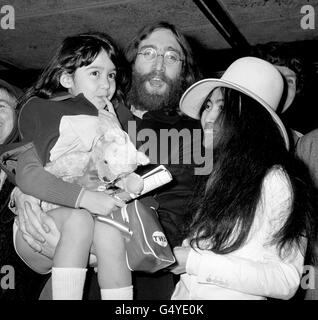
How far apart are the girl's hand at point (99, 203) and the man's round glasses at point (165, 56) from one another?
111cm

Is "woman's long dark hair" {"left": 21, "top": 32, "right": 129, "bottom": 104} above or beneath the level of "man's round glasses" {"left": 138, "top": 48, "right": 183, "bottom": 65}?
beneath

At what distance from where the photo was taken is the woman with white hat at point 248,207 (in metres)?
1.32

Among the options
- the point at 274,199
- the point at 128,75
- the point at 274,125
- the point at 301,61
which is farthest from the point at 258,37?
the point at 274,199

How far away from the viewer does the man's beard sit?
85.3 inches

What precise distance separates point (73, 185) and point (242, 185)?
2.07 feet

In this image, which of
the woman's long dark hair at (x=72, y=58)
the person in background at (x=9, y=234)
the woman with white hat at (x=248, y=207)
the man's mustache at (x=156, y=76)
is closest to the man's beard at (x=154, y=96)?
the man's mustache at (x=156, y=76)

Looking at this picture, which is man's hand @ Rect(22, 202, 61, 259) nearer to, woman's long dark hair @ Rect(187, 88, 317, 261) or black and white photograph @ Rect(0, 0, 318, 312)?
black and white photograph @ Rect(0, 0, 318, 312)

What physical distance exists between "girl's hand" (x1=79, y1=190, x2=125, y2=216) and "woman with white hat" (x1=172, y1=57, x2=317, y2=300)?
0.30m

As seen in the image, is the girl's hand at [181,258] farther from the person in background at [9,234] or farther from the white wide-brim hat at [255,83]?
the person in background at [9,234]

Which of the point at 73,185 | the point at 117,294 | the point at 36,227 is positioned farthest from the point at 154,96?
the point at 117,294

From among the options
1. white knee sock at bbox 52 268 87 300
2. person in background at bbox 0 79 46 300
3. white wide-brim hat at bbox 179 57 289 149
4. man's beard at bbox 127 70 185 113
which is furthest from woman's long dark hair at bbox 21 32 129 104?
white knee sock at bbox 52 268 87 300

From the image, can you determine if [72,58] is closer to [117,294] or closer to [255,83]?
[255,83]

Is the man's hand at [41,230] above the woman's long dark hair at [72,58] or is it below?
below

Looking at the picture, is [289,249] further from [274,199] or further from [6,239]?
[6,239]
